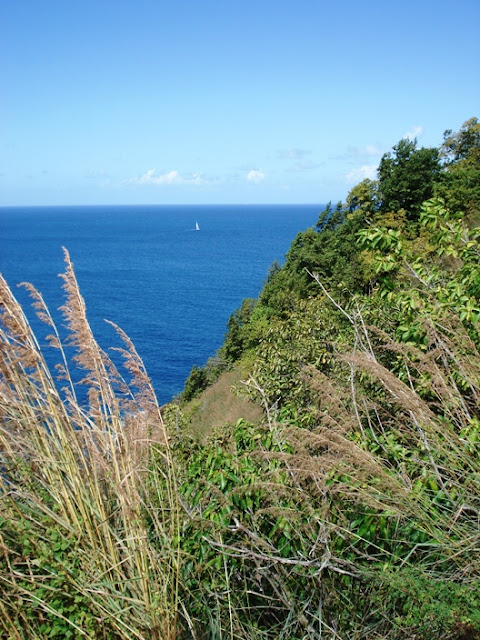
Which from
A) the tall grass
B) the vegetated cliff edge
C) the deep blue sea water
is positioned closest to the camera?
the tall grass

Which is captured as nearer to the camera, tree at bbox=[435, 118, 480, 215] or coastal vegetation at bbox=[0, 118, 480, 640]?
coastal vegetation at bbox=[0, 118, 480, 640]

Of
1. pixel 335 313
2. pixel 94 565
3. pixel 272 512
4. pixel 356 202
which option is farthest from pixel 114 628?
pixel 356 202

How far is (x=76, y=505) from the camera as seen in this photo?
6.12ft

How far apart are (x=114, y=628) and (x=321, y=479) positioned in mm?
980

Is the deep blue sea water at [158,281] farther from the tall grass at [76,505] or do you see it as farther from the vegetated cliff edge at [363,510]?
the tall grass at [76,505]

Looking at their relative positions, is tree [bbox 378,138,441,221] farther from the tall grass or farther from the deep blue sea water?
the tall grass

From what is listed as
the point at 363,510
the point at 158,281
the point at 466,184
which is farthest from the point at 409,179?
the point at 158,281

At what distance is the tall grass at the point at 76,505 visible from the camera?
66.7 inches

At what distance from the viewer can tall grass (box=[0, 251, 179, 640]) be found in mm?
1695

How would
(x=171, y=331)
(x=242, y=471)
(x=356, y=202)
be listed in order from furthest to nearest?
(x=171, y=331) < (x=356, y=202) < (x=242, y=471)

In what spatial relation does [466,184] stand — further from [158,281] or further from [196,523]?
[158,281]

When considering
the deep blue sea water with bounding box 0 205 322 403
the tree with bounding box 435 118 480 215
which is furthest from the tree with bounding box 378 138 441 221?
the deep blue sea water with bounding box 0 205 322 403

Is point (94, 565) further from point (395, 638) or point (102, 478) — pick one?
point (395, 638)

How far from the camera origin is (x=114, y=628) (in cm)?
173
